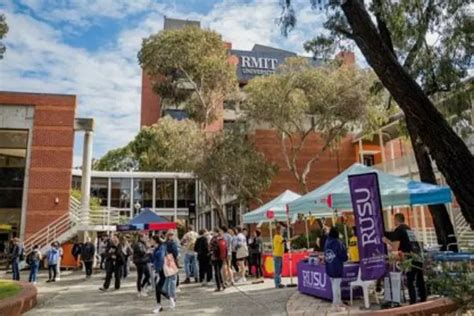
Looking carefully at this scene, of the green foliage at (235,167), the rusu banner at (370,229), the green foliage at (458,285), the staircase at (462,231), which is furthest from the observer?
the green foliage at (235,167)

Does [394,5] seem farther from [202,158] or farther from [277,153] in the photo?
[277,153]

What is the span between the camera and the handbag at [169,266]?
9086mm

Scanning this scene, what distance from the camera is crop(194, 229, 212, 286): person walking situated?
44.1 ft

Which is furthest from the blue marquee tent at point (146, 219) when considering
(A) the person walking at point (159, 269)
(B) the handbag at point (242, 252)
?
(A) the person walking at point (159, 269)

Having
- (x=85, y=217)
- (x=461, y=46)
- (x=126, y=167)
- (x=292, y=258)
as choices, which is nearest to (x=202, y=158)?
(x=85, y=217)

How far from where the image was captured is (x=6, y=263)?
20844 mm

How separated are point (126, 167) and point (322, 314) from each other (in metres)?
39.4

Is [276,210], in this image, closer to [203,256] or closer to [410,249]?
[203,256]

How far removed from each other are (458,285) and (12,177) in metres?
21.9

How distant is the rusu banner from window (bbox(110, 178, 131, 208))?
33446mm

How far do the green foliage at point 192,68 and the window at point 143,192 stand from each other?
1427cm

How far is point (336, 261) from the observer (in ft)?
27.1

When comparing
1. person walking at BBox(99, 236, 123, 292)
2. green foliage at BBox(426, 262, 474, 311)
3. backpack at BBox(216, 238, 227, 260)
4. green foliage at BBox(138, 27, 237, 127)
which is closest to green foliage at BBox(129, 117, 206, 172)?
green foliage at BBox(138, 27, 237, 127)

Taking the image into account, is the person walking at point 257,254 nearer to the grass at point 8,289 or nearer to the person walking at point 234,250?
the person walking at point 234,250
